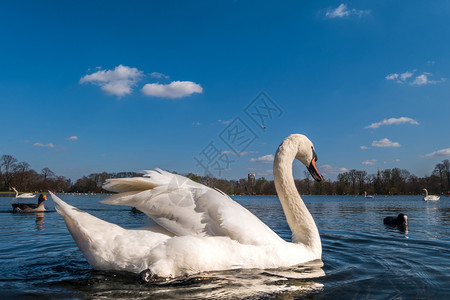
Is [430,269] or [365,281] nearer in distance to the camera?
[365,281]

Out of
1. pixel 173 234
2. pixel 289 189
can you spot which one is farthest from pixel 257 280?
pixel 289 189

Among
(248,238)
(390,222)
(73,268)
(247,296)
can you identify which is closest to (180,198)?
(248,238)

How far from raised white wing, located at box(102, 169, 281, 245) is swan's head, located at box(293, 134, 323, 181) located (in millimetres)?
2207

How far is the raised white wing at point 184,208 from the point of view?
4.43 meters

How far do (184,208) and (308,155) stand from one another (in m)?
2.90

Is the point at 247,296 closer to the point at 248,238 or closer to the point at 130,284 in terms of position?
the point at 248,238

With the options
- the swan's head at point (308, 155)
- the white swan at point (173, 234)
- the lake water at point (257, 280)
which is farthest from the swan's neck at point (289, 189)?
the white swan at point (173, 234)

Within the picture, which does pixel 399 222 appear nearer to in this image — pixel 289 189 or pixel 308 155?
pixel 308 155

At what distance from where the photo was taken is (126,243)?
4246mm

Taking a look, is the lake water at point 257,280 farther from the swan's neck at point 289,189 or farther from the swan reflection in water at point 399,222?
the swan reflection in water at point 399,222

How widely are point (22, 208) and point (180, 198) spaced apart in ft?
55.4

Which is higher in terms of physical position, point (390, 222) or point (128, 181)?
point (128, 181)

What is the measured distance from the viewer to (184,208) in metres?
4.47

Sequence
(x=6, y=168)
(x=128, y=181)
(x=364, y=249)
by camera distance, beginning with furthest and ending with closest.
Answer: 1. (x=6, y=168)
2. (x=364, y=249)
3. (x=128, y=181)
